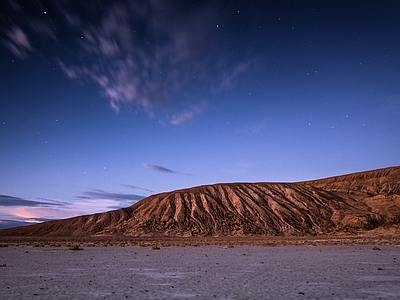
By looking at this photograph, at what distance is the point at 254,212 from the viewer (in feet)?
264

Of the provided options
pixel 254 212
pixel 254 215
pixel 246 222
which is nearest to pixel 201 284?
pixel 246 222

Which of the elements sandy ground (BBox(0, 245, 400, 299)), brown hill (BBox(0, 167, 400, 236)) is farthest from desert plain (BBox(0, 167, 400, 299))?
sandy ground (BBox(0, 245, 400, 299))

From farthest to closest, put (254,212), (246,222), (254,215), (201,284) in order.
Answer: (254,212) < (254,215) < (246,222) < (201,284)

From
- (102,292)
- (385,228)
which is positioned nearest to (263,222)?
(385,228)

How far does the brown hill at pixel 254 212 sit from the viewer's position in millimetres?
74500

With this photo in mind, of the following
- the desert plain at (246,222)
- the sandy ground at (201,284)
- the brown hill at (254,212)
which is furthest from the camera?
the brown hill at (254,212)

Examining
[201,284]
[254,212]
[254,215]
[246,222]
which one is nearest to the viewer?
[201,284]

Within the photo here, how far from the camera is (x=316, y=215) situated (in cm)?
7956

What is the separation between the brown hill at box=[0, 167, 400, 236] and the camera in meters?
74.5

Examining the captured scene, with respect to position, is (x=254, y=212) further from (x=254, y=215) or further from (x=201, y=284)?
(x=201, y=284)

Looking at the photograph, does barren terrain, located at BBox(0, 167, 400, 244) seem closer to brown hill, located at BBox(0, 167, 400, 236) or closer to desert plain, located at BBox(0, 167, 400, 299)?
brown hill, located at BBox(0, 167, 400, 236)

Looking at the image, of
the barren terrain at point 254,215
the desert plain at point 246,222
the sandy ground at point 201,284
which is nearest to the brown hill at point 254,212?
the barren terrain at point 254,215

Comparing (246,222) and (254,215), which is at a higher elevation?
(254,215)

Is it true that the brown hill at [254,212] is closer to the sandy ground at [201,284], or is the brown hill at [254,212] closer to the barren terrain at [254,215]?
the barren terrain at [254,215]
